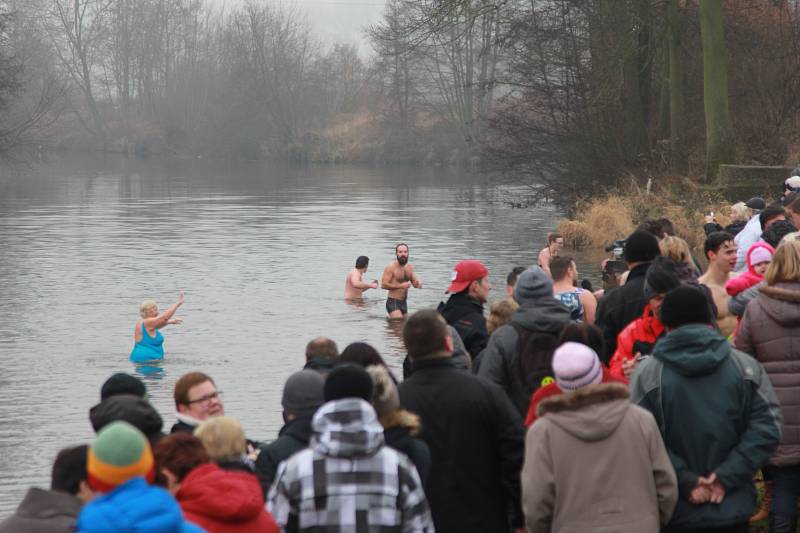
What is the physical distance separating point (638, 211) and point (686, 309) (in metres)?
27.7

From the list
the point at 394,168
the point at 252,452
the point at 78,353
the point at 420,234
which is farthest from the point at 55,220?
the point at 394,168

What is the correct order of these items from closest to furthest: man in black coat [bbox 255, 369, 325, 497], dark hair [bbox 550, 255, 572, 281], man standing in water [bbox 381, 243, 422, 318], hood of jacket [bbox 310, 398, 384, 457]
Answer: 1. hood of jacket [bbox 310, 398, 384, 457]
2. man in black coat [bbox 255, 369, 325, 497]
3. dark hair [bbox 550, 255, 572, 281]
4. man standing in water [bbox 381, 243, 422, 318]

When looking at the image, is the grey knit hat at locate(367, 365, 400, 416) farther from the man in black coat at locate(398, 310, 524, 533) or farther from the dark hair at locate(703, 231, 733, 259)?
the dark hair at locate(703, 231, 733, 259)

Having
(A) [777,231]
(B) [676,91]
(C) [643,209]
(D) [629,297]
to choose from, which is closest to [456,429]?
(D) [629,297]

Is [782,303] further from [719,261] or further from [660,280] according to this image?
[719,261]

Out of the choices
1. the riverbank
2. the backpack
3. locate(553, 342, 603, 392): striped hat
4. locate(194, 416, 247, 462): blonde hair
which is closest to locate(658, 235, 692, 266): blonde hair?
the backpack

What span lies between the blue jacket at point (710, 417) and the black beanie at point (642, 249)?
2.68 metres

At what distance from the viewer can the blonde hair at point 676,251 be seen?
8852 mm

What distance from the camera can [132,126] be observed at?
120938mm

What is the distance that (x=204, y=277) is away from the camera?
29.8 m

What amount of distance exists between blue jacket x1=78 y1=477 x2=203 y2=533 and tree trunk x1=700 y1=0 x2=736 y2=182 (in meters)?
30.1

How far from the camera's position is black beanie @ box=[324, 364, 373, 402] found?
213 inches

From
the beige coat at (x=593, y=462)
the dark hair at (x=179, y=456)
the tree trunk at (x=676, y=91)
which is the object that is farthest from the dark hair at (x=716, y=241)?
the tree trunk at (x=676, y=91)

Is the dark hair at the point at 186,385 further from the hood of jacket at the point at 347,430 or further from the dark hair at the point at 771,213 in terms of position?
the dark hair at the point at 771,213
